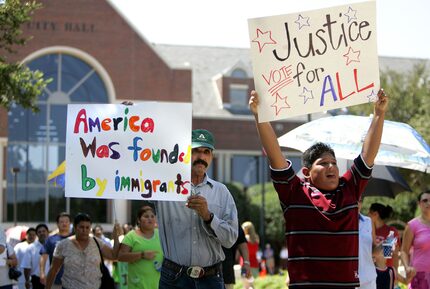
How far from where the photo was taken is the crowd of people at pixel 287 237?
5.79m

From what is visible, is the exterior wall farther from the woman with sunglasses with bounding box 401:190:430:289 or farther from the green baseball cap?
the green baseball cap

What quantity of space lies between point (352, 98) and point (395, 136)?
4.35m

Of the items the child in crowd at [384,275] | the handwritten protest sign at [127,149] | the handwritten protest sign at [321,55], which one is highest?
the handwritten protest sign at [321,55]

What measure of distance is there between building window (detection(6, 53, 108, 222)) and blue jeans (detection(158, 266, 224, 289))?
37.9 metres

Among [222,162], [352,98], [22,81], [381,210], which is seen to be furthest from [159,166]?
[222,162]

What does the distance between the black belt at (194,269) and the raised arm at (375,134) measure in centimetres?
186

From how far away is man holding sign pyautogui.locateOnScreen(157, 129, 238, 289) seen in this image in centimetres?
731

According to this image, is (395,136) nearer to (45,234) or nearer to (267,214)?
(45,234)

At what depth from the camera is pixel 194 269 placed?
7.30 m

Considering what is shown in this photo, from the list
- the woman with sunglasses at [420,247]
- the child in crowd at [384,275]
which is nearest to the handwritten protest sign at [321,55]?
the child in crowd at [384,275]

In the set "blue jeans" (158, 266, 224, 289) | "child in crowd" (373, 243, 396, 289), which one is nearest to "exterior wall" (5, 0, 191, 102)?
"child in crowd" (373, 243, 396, 289)

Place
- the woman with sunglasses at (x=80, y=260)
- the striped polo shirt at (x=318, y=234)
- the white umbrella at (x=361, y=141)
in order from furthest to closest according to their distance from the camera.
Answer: the white umbrella at (x=361, y=141), the woman with sunglasses at (x=80, y=260), the striped polo shirt at (x=318, y=234)

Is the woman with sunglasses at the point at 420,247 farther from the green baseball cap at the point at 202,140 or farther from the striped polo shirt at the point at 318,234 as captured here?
the striped polo shirt at the point at 318,234

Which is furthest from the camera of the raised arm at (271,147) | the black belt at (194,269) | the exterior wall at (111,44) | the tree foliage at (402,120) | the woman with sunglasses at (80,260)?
the exterior wall at (111,44)
